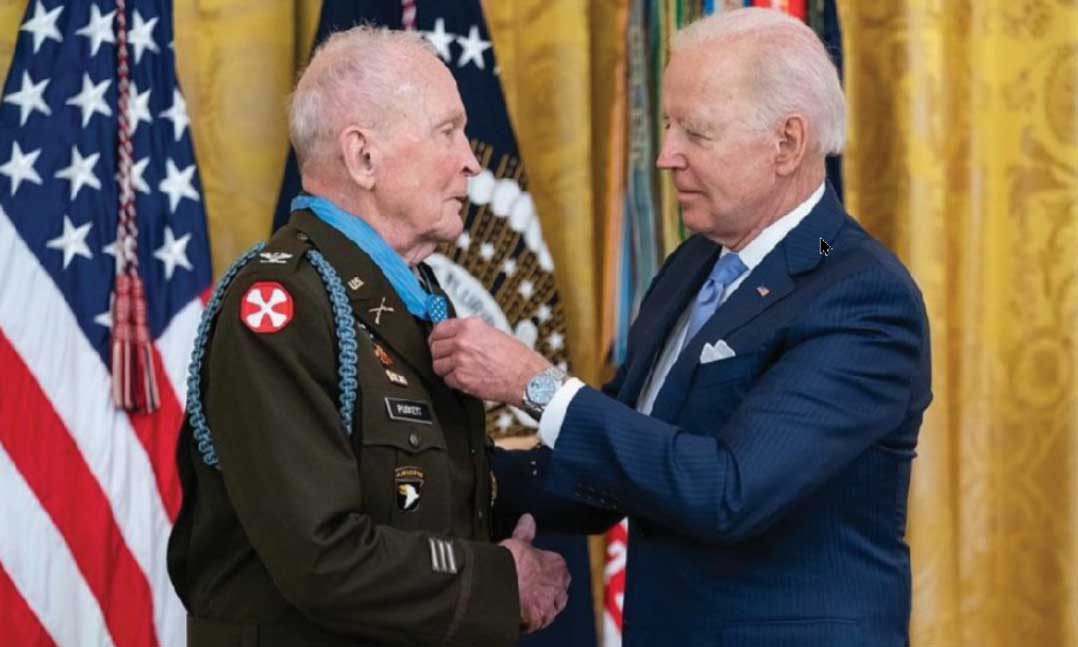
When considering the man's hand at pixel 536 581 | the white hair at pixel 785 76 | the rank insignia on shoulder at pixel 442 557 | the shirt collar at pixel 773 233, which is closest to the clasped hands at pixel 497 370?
the man's hand at pixel 536 581

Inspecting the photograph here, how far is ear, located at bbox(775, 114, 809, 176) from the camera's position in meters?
2.37

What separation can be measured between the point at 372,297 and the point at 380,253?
4.0 inches

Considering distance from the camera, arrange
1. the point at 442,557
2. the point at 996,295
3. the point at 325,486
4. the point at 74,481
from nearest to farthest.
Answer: the point at 325,486
the point at 442,557
the point at 74,481
the point at 996,295

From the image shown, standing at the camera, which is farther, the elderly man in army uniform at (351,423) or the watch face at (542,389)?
the watch face at (542,389)

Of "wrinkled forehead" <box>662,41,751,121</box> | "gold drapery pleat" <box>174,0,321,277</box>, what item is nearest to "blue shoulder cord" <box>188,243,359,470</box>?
"wrinkled forehead" <box>662,41,751,121</box>

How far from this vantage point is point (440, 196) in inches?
91.4

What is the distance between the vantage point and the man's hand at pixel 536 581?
2240 millimetres

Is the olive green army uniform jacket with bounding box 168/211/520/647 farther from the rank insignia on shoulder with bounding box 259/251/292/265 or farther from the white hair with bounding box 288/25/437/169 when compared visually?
the white hair with bounding box 288/25/437/169

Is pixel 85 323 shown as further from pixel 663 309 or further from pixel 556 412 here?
pixel 556 412

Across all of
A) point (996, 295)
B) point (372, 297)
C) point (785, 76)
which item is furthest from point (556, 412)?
point (996, 295)

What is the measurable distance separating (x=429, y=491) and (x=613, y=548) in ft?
5.21

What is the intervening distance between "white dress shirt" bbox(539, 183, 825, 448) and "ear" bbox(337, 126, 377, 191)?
0.43m

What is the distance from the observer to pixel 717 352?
2.26m

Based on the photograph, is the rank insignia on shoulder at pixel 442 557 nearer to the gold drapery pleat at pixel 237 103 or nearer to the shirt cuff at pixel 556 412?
the shirt cuff at pixel 556 412
